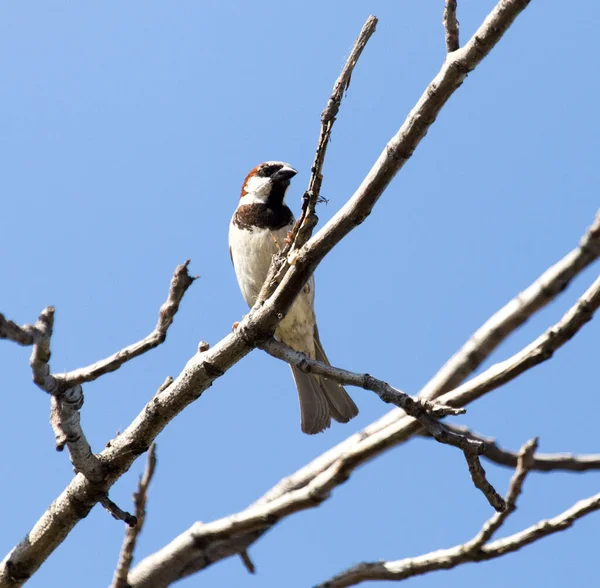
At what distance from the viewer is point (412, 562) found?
2770mm

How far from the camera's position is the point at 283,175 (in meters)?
6.14

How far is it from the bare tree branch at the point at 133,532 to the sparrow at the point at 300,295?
208 cm

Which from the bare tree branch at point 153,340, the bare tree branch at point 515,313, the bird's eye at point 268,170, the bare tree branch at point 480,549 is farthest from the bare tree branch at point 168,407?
the bird's eye at point 268,170

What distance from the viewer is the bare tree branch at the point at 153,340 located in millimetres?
2531

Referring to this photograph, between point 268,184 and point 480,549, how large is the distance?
3936 mm

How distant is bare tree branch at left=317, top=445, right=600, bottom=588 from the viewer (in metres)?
2.54

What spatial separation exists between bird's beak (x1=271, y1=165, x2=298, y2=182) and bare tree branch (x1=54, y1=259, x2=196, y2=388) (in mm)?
3658

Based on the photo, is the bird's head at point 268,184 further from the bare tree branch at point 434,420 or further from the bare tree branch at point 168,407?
the bare tree branch at point 434,420

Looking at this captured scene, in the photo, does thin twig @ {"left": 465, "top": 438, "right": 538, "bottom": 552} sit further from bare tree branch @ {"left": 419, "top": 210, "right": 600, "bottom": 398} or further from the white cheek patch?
the white cheek patch

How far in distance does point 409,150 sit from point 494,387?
0.81 meters

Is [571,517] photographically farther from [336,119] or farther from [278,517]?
[336,119]

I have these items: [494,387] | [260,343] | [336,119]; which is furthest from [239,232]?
[494,387]

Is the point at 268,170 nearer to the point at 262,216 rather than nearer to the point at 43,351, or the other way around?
the point at 262,216

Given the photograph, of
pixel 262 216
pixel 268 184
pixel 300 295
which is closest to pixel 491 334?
pixel 300 295
